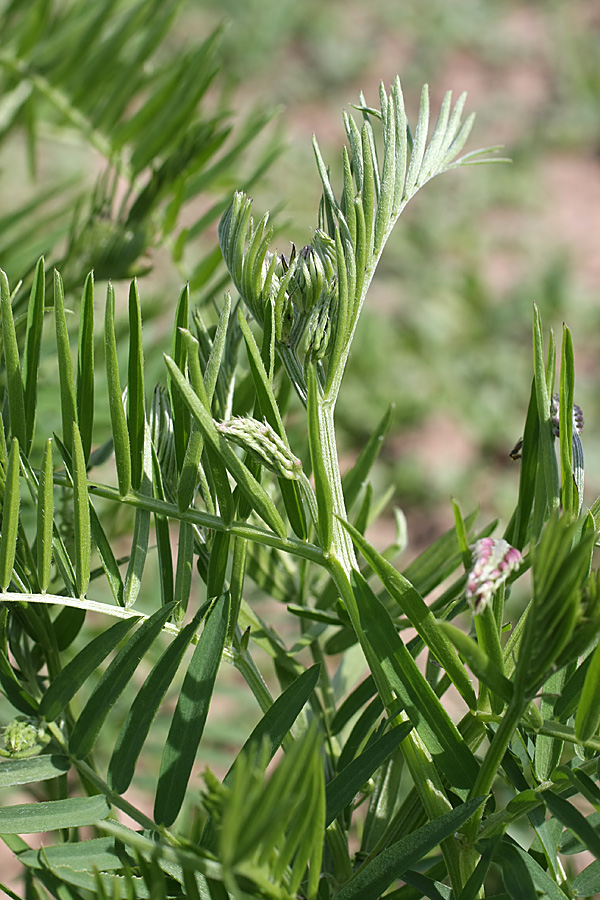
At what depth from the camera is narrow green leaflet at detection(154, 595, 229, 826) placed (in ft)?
0.93

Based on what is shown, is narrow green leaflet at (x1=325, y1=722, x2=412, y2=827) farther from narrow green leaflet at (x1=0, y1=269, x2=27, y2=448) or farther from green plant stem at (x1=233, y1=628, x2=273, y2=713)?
narrow green leaflet at (x1=0, y1=269, x2=27, y2=448)

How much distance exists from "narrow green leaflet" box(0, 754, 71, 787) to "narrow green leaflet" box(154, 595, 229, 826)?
4 centimetres

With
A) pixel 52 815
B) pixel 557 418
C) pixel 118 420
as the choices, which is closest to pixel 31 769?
pixel 52 815

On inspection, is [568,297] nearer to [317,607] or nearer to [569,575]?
[317,607]

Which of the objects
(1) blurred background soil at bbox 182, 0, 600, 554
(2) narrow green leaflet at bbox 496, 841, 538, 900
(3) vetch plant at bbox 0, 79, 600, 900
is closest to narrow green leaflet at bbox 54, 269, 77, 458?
(3) vetch plant at bbox 0, 79, 600, 900

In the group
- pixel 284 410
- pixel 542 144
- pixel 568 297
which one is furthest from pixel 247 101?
pixel 284 410

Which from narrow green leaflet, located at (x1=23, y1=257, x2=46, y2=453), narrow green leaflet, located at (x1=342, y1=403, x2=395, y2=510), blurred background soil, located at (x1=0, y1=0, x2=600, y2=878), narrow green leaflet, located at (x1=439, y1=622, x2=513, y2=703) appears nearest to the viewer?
narrow green leaflet, located at (x1=439, y1=622, x2=513, y2=703)

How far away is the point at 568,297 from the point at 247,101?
1.31 m

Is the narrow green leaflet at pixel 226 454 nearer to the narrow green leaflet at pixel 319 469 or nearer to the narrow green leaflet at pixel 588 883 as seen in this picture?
the narrow green leaflet at pixel 319 469

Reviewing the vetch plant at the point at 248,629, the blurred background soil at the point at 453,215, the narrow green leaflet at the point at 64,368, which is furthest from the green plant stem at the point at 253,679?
the blurred background soil at the point at 453,215

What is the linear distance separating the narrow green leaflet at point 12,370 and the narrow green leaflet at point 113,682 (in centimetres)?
9

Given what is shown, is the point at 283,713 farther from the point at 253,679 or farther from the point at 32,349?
the point at 32,349

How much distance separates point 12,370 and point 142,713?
13 cm

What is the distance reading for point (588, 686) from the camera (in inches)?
9.3
